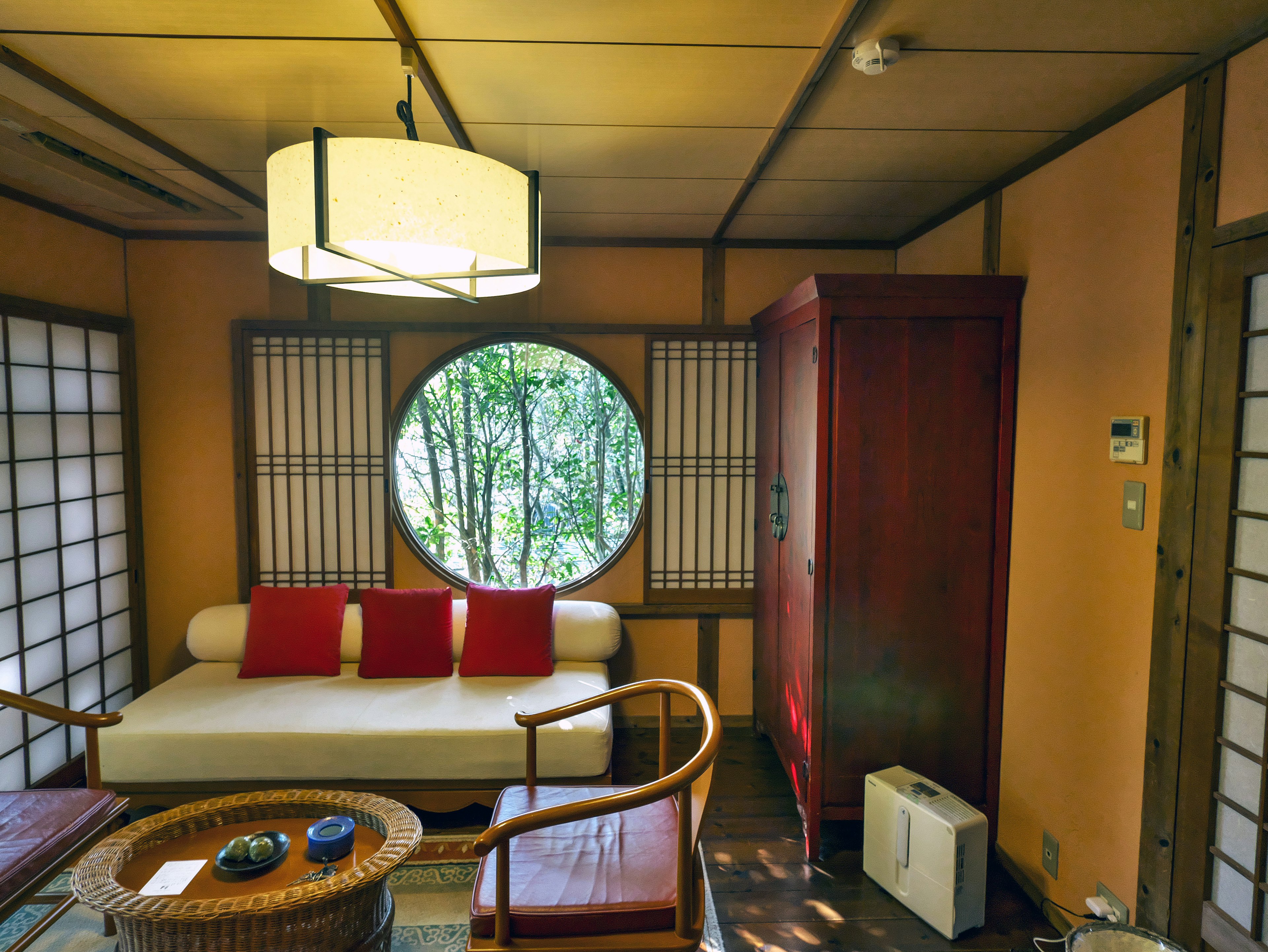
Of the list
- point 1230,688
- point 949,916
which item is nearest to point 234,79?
point 1230,688

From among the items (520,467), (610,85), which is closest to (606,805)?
(610,85)

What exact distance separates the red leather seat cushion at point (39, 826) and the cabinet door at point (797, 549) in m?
2.43

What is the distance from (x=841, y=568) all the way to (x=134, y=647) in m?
3.52

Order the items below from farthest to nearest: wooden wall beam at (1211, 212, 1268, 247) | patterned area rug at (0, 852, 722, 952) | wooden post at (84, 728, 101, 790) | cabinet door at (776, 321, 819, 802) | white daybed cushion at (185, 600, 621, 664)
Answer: white daybed cushion at (185, 600, 621, 664) < cabinet door at (776, 321, 819, 802) < wooden post at (84, 728, 101, 790) < patterned area rug at (0, 852, 722, 952) < wooden wall beam at (1211, 212, 1268, 247)

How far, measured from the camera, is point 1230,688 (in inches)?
65.7

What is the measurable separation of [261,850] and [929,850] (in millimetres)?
2038

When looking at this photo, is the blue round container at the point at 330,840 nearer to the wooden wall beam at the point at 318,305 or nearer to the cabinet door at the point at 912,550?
the cabinet door at the point at 912,550

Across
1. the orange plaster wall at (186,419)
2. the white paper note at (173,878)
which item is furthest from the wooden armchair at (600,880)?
the orange plaster wall at (186,419)

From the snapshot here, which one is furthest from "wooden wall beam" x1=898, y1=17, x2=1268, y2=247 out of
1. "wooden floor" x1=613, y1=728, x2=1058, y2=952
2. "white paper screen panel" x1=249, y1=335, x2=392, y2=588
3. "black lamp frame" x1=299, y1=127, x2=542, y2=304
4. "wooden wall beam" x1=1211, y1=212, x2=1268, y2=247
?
"white paper screen panel" x1=249, y1=335, x2=392, y2=588

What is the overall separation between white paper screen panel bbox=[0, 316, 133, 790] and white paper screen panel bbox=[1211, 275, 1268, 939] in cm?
413

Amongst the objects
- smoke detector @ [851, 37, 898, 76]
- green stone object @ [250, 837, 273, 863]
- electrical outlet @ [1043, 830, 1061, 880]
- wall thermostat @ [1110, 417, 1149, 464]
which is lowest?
electrical outlet @ [1043, 830, 1061, 880]

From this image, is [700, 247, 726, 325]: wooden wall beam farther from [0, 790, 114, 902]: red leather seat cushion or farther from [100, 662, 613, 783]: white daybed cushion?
[0, 790, 114, 902]: red leather seat cushion

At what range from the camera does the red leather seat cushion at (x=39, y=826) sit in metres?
1.90

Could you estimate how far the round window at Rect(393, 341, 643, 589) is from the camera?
17.6 feet
